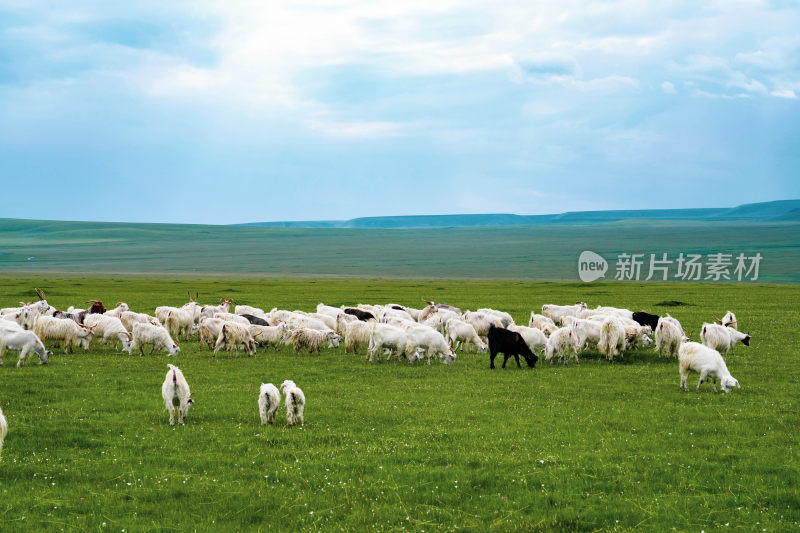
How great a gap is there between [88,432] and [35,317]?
46.9ft

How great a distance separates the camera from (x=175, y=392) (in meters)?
12.8

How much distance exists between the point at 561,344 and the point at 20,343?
53.2ft

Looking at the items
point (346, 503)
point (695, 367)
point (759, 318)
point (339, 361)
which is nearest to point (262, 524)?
point (346, 503)

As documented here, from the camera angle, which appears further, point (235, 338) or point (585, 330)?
point (235, 338)

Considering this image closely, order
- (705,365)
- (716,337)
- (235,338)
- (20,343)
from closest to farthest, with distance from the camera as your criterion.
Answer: (705,365) < (20,343) < (716,337) < (235,338)

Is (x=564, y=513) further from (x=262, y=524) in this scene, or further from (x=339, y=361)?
(x=339, y=361)

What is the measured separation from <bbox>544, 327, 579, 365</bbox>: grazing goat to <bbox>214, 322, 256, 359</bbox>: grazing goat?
9.90m

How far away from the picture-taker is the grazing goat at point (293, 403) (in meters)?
12.8

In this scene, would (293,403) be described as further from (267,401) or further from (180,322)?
(180,322)

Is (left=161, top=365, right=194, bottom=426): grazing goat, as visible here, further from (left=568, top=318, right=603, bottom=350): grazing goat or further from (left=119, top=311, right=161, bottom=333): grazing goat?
(left=568, top=318, right=603, bottom=350): grazing goat

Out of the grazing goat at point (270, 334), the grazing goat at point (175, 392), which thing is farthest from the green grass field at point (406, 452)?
the grazing goat at point (270, 334)

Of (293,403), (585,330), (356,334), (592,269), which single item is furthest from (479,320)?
(592,269)

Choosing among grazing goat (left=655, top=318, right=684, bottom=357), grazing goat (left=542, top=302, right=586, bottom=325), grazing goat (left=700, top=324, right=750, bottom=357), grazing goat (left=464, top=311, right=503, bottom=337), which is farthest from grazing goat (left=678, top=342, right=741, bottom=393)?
grazing goat (left=542, top=302, right=586, bottom=325)

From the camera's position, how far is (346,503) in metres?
9.04
